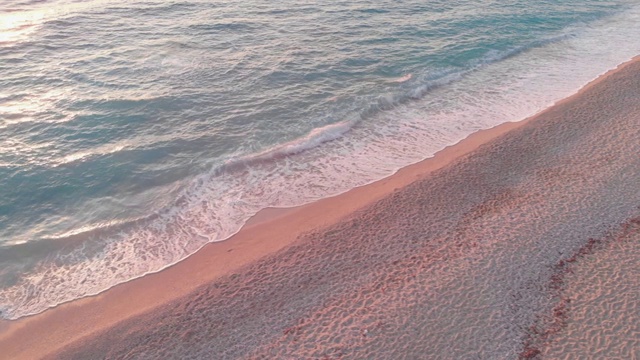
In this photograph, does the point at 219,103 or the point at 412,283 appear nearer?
the point at 412,283

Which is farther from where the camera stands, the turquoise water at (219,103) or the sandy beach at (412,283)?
the turquoise water at (219,103)

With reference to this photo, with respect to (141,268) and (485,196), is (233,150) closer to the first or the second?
(141,268)

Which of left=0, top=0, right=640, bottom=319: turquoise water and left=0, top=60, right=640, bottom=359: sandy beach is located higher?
left=0, top=0, right=640, bottom=319: turquoise water

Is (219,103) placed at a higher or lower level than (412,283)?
higher

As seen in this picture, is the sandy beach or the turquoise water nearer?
the sandy beach

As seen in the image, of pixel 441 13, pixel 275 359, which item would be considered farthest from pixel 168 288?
pixel 441 13
